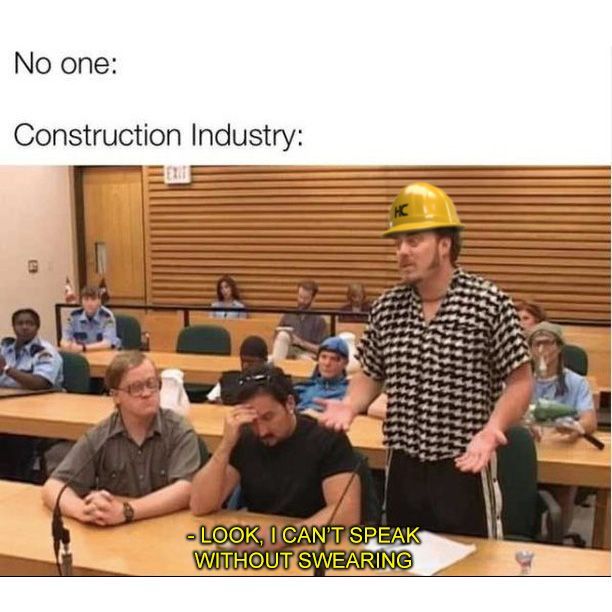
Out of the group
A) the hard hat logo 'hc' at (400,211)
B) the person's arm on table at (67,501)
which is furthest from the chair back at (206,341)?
the hard hat logo 'hc' at (400,211)

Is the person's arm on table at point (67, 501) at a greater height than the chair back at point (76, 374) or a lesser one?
lesser

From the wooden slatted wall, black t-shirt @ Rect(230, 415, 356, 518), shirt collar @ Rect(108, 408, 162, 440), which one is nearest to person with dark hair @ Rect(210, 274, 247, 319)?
the wooden slatted wall

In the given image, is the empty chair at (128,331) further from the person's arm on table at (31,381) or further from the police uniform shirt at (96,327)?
the person's arm on table at (31,381)

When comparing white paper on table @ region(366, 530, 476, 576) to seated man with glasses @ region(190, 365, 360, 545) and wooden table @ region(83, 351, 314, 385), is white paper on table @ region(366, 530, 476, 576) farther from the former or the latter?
wooden table @ region(83, 351, 314, 385)

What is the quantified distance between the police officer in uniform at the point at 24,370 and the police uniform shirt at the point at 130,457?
62.2 inches

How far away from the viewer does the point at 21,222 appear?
723 centimetres

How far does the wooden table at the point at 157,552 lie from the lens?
5.90 feet

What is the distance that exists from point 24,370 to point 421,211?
2.94 metres

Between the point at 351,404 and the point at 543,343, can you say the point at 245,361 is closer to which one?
the point at 543,343

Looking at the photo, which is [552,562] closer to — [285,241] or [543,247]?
[543,247]

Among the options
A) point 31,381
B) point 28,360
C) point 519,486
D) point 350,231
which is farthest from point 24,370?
point 350,231

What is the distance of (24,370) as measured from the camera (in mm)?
4137
